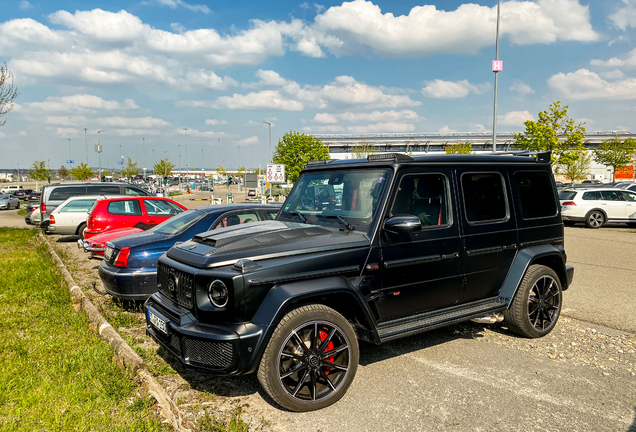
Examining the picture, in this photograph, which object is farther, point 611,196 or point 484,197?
point 611,196

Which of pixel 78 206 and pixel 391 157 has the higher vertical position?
pixel 391 157

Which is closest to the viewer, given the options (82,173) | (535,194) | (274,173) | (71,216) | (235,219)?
(535,194)

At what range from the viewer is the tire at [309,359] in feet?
10.9

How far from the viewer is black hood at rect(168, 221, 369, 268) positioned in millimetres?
3484

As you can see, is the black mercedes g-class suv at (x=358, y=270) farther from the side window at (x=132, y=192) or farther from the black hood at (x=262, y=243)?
the side window at (x=132, y=192)

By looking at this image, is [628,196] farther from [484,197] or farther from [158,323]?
[158,323]

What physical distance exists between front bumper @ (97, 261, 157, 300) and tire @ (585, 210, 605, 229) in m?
18.0

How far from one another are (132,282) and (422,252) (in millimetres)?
3896

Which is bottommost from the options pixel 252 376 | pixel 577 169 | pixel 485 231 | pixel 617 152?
pixel 252 376

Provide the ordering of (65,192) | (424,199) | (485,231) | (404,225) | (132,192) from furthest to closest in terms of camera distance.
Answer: (132,192)
(65,192)
(485,231)
(424,199)
(404,225)

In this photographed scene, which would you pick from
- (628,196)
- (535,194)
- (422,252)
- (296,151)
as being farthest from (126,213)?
(296,151)

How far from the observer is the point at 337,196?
4473 mm

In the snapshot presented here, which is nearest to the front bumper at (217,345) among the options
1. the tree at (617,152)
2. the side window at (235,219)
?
the side window at (235,219)

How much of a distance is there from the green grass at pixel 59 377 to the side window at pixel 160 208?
5.08 metres
